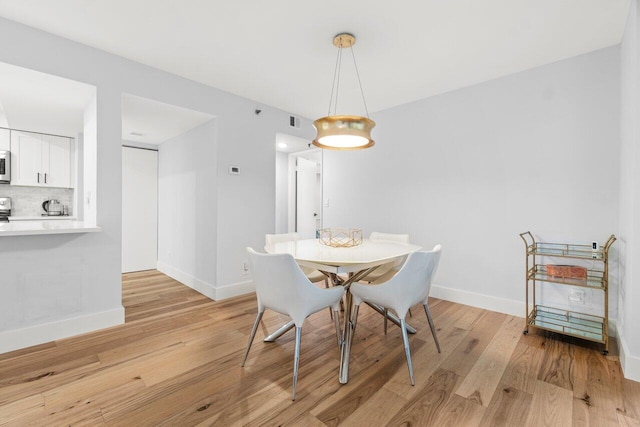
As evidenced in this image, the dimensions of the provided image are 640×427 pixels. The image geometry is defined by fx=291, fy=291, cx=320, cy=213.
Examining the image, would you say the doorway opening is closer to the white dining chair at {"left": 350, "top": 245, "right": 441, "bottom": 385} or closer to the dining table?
the dining table

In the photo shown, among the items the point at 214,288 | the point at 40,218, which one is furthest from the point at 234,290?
the point at 40,218

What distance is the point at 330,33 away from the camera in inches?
88.9

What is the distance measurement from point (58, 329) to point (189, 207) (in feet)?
6.17

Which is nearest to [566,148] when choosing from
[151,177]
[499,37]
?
[499,37]

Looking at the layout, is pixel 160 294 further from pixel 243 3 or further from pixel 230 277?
pixel 243 3

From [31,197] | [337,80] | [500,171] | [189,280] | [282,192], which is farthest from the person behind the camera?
[282,192]

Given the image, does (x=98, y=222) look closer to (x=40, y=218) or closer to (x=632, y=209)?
(x=40, y=218)

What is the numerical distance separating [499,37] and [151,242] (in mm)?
5183

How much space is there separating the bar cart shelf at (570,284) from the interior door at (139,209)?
16.5ft

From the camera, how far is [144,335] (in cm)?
244

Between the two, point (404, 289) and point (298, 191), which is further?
point (298, 191)

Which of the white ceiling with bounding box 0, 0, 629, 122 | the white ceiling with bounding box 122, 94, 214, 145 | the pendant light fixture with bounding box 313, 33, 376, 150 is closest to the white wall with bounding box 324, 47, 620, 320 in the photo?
the white ceiling with bounding box 0, 0, 629, 122

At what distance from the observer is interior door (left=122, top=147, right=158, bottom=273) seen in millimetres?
4516

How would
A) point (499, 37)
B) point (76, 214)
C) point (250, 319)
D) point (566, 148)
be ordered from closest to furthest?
point (499, 37)
point (566, 148)
point (250, 319)
point (76, 214)
